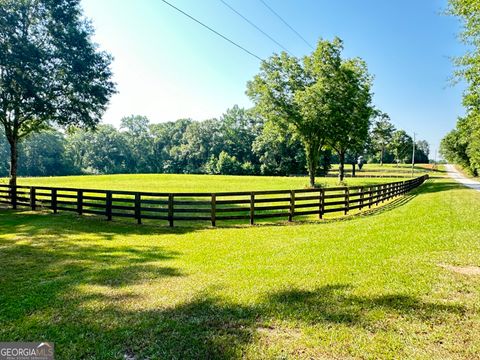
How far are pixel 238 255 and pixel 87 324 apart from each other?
3916 millimetres

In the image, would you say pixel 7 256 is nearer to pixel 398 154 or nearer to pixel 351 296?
pixel 351 296

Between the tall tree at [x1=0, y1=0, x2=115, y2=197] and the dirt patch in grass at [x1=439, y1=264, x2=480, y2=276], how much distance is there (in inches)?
817

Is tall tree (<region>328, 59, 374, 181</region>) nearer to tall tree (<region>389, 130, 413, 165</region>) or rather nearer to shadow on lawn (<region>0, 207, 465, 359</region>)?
shadow on lawn (<region>0, 207, 465, 359</region>)

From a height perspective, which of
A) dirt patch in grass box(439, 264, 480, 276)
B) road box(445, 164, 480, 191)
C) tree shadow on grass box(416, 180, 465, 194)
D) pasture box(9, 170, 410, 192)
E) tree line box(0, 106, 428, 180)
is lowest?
pasture box(9, 170, 410, 192)

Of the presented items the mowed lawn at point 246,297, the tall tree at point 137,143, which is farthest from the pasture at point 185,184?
the tall tree at point 137,143

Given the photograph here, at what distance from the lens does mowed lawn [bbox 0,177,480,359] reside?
3457 mm

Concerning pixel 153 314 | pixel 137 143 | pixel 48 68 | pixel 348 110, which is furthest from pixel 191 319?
pixel 137 143

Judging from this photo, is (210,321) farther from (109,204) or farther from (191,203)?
(109,204)

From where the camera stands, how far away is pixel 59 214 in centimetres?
1400

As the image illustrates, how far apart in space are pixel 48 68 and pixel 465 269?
22.3 m

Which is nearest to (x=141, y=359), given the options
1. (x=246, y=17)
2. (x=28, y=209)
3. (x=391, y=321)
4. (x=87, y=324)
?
(x=87, y=324)

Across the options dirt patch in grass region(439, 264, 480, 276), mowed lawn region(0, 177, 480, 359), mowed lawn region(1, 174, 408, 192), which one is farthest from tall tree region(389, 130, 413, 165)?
dirt patch in grass region(439, 264, 480, 276)

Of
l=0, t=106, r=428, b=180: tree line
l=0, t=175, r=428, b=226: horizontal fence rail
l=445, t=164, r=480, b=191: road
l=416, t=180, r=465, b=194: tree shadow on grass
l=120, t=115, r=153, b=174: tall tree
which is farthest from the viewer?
l=120, t=115, r=153, b=174: tall tree

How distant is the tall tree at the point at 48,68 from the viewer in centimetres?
1667
